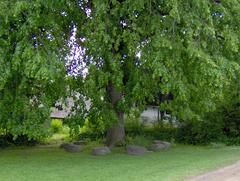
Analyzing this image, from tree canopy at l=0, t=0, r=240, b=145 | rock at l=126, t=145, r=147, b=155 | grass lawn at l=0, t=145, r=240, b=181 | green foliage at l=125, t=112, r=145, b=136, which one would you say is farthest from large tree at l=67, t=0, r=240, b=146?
green foliage at l=125, t=112, r=145, b=136

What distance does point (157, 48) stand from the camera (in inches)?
549

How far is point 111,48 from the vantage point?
1510 cm

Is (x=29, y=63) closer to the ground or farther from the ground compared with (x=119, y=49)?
closer to the ground

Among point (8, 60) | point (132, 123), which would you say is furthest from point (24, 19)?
point (132, 123)

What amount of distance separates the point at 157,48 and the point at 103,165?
3844mm

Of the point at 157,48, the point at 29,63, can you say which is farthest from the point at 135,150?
the point at 29,63

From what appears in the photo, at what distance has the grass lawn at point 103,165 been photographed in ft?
37.7

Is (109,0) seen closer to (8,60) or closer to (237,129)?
(8,60)

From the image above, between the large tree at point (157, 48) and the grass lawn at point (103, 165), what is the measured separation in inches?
77.8

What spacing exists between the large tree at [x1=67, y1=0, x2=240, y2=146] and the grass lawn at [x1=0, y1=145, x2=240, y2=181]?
198 cm

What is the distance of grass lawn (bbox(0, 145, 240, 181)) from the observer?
1150 cm

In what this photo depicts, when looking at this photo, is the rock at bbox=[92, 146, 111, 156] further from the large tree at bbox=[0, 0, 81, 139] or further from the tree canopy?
the large tree at bbox=[0, 0, 81, 139]

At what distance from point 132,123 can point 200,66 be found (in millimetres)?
10739

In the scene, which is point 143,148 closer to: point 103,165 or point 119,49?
point 103,165
